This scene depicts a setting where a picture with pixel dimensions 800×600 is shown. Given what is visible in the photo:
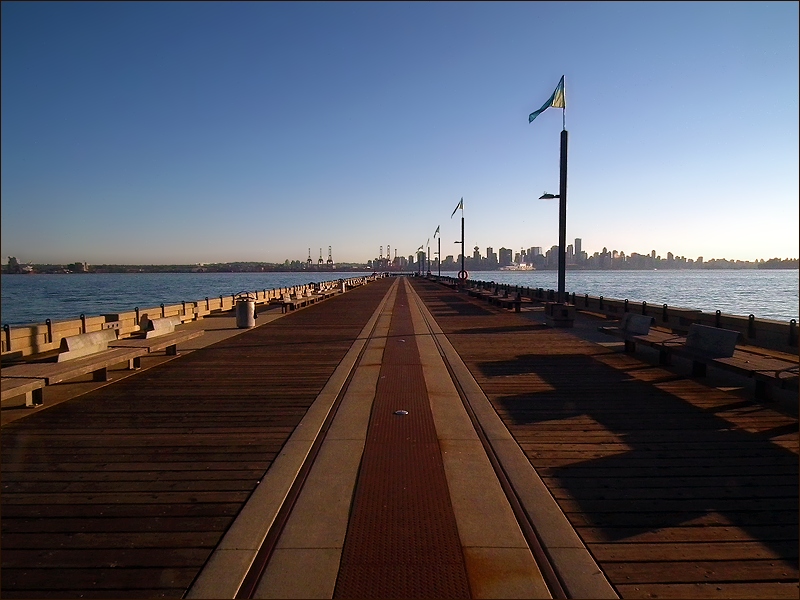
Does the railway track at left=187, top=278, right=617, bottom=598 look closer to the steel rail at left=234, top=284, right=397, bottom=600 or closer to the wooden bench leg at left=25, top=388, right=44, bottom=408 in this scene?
the steel rail at left=234, top=284, right=397, bottom=600

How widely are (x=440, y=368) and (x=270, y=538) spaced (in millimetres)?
6186

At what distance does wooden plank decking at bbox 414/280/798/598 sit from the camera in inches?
128

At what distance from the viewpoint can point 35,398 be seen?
6938mm

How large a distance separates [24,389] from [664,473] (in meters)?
6.82

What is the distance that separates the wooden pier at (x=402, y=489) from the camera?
3178 millimetres

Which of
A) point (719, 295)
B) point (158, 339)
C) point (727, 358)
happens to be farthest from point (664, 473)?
point (719, 295)

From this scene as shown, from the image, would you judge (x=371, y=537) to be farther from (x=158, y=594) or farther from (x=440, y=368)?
(x=440, y=368)

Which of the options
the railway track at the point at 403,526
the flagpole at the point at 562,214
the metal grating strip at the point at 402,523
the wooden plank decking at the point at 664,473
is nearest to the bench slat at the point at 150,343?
the railway track at the point at 403,526

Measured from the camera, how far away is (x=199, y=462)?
16.4 ft

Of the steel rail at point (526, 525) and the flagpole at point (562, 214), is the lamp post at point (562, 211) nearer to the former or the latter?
the flagpole at point (562, 214)

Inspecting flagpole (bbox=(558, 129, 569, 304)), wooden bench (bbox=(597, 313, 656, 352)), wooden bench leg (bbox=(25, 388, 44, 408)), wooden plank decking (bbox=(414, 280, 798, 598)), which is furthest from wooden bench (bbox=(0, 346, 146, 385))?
flagpole (bbox=(558, 129, 569, 304))

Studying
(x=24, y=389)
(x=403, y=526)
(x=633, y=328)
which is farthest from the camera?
(x=633, y=328)

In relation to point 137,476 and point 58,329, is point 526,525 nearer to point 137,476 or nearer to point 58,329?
point 137,476

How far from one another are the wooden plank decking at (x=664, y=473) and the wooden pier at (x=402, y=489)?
0.02m
